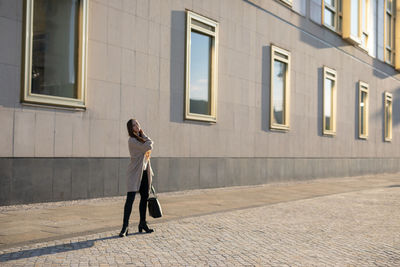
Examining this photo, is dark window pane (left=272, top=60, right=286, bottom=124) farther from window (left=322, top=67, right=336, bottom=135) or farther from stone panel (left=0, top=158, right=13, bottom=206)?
stone panel (left=0, top=158, right=13, bottom=206)

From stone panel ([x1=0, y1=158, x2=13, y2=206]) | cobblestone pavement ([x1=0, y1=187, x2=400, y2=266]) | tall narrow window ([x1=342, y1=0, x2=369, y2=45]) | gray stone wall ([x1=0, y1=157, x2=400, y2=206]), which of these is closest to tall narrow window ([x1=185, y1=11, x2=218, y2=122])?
gray stone wall ([x1=0, y1=157, x2=400, y2=206])

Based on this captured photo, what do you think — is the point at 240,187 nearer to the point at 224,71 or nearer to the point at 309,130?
the point at 224,71

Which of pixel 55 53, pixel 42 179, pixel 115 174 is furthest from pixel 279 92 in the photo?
pixel 42 179

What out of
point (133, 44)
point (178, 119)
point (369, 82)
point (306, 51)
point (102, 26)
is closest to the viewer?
point (102, 26)

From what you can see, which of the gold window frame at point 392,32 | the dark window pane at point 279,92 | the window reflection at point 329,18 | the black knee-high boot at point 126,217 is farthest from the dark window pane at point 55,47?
the gold window frame at point 392,32

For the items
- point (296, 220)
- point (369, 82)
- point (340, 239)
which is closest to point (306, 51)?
point (369, 82)

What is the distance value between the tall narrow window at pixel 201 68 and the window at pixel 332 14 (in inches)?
343

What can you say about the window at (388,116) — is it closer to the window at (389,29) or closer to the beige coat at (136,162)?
the window at (389,29)

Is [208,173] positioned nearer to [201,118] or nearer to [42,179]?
[201,118]

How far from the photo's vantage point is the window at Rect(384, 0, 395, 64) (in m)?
30.7

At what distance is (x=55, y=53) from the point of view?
10.6 metres

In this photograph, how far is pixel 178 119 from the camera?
13.6 meters

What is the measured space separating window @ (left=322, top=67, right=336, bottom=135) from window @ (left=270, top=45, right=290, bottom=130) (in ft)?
11.2

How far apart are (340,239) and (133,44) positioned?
23.5 ft
